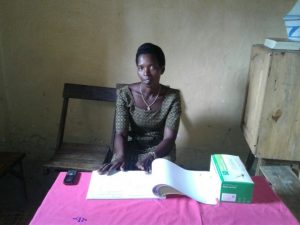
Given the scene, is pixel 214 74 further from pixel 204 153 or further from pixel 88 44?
pixel 88 44

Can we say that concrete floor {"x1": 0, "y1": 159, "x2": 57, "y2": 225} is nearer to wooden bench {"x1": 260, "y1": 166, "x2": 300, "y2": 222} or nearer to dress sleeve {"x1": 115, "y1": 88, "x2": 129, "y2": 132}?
dress sleeve {"x1": 115, "y1": 88, "x2": 129, "y2": 132}

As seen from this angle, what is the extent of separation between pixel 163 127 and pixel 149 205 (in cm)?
89

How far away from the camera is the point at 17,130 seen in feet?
8.25

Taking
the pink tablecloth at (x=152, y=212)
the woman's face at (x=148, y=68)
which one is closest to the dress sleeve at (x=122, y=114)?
the woman's face at (x=148, y=68)

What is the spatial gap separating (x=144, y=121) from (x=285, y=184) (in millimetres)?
936

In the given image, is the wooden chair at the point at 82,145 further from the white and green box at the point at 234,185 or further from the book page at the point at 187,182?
the white and green box at the point at 234,185

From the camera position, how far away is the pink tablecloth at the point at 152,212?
1028 mm

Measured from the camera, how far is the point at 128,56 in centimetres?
225

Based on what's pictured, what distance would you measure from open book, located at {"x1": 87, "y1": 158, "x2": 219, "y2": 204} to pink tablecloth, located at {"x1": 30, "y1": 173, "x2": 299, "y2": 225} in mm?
32

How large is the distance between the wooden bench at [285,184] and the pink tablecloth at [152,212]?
457 millimetres

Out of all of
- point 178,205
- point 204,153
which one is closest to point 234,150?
point 204,153

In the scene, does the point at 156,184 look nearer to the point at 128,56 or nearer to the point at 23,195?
the point at 128,56

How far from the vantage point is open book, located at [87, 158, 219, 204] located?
116cm

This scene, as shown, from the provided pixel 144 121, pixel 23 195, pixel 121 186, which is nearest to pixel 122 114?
pixel 144 121
